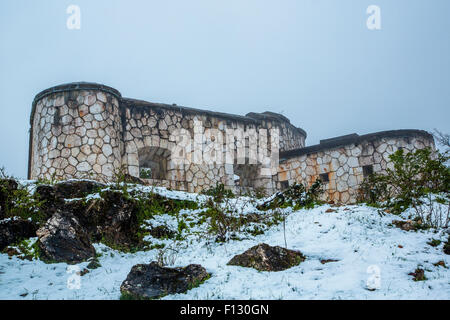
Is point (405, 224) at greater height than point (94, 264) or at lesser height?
greater

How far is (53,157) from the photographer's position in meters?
9.05

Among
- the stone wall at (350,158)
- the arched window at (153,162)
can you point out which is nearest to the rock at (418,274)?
the stone wall at (350,158)

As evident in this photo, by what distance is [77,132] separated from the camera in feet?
30.2

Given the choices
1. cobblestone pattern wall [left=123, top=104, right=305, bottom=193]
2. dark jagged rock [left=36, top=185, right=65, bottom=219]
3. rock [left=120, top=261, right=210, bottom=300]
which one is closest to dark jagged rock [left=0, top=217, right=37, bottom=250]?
dark jagged rock [left=36, top=185, right=65, bottom=219]

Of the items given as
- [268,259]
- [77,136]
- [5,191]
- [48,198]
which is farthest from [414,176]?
[77,136]

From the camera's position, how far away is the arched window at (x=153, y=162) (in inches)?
418

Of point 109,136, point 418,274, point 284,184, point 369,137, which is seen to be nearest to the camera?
point 418,274

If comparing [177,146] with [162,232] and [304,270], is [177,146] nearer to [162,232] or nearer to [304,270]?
[162,232]

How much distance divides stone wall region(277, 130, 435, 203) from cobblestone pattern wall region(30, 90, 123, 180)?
626 centimetres

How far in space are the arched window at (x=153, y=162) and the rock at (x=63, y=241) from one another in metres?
5.49

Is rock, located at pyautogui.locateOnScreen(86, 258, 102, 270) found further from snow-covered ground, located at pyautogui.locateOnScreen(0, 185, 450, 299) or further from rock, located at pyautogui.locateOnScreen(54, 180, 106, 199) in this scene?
rock, located at pyautogui.locateOnScreen(54, 180, 106, 199)

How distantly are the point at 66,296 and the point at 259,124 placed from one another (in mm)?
10441

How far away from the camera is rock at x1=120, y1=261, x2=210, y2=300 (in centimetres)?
367

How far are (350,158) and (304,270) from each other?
8209 millimetres
